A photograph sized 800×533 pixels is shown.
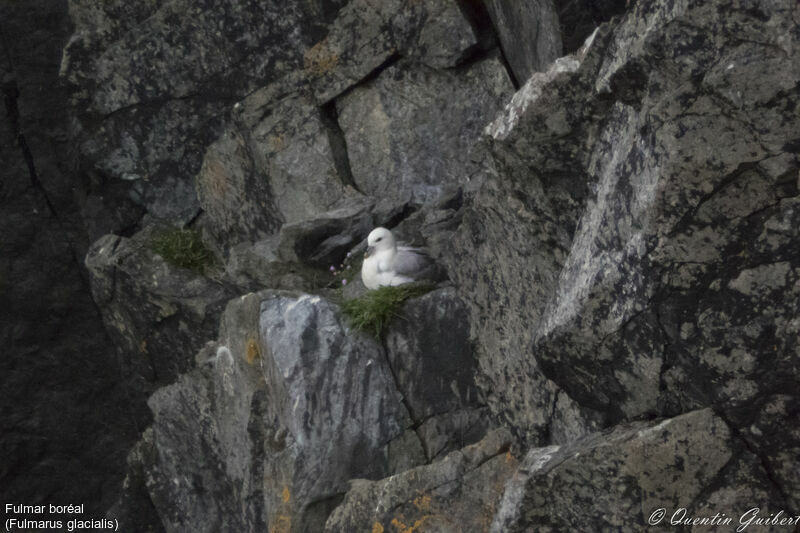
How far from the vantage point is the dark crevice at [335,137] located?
1189 cm

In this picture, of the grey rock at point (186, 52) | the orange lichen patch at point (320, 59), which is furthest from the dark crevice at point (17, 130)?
the orange lichen patch at point (320, 59)

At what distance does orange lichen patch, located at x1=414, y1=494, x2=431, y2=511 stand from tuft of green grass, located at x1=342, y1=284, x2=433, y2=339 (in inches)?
79.5

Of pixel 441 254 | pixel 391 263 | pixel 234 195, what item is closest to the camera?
pixel 391 263

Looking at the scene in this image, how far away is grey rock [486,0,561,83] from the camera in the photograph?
941cm

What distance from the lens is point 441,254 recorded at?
968cm

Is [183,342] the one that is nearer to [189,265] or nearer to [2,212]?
[189,265]

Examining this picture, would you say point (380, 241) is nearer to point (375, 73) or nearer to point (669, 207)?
point (375, 73)

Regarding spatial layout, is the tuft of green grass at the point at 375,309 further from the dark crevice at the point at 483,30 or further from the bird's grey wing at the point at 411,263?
the dark crevice at the point at 483,30

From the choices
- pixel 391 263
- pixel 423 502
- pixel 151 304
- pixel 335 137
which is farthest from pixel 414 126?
pixel 423 502

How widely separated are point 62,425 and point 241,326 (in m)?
6.45

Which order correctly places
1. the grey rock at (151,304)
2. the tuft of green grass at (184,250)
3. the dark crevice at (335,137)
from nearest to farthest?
1. the dark crevice at (335,137)
2. the grey rock at (151,304)
3. the tuft of green grass at (184,250)

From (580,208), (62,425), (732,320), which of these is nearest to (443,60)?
(580,208)

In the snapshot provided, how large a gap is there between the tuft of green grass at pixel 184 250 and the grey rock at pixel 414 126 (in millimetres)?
2286
